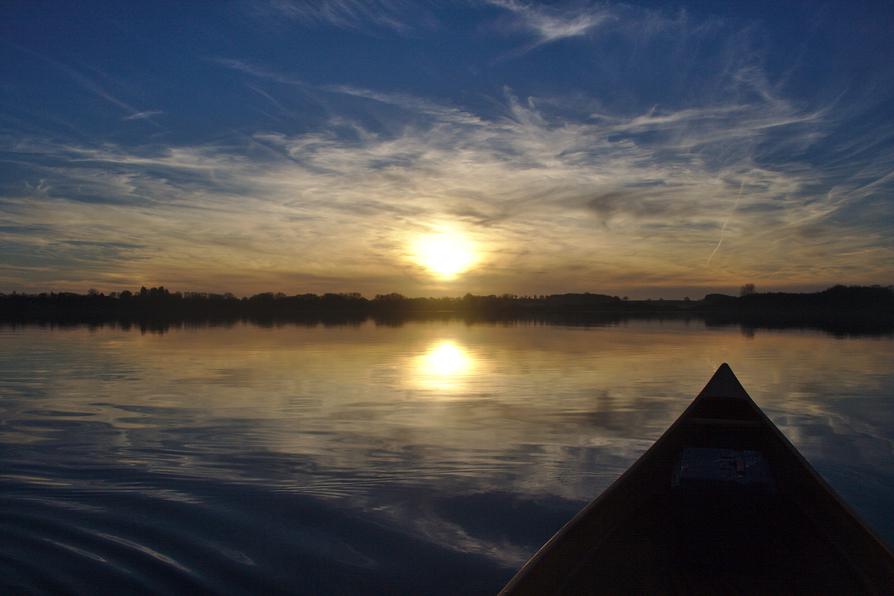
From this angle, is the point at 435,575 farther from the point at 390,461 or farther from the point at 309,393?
the point at 309,393

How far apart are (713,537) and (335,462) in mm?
5311

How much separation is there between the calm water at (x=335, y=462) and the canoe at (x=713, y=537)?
99cm

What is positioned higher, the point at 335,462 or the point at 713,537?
the point at 713,537

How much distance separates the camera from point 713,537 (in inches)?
210

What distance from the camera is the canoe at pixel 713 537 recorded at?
4320 mm

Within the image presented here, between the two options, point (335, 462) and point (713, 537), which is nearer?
point (713, 537)

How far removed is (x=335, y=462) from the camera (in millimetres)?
8781

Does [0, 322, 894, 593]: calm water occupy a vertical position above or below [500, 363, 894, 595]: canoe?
below

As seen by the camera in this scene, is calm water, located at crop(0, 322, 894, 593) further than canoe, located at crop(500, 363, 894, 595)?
Yes

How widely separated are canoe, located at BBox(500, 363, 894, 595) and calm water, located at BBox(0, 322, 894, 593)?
99 cm

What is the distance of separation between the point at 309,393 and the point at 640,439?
8.45 m

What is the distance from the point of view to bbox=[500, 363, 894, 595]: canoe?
4320 mm

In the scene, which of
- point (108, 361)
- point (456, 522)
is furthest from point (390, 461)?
point (108, 361)

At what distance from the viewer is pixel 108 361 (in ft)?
73.6
